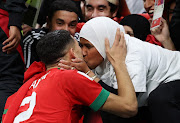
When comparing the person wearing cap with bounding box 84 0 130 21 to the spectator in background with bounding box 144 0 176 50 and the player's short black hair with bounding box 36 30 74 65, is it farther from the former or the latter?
the player's short black hair with bounding box 36 30 74 65

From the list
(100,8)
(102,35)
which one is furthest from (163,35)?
(100,8)

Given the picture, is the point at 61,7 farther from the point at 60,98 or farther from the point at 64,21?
the point at 60,98

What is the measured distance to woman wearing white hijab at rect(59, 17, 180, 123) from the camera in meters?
1.70

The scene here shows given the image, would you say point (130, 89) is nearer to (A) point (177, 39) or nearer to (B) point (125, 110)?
(B) point (125, 110)

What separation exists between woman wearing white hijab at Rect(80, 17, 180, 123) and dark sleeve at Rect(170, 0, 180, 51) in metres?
0.33

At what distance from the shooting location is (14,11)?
222 cm

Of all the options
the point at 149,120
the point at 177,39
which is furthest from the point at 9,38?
the point at 177,39

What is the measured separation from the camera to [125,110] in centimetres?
149

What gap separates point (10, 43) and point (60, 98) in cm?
93

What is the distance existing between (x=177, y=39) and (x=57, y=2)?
1.30 metres

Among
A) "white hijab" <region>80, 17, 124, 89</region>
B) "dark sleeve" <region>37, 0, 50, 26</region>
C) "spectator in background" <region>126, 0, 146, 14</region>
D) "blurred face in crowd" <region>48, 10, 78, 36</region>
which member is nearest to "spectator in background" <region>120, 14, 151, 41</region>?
"blurred face in crowd" <region>48, 10, 78, 36</region>

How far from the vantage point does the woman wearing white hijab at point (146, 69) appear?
5.57 ft

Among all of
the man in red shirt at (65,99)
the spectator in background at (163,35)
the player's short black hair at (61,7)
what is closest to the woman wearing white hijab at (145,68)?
the man in red shirt at (65,99)

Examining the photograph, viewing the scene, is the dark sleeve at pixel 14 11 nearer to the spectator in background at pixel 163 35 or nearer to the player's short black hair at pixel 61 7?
the player's short black hair at pixel 61 7
